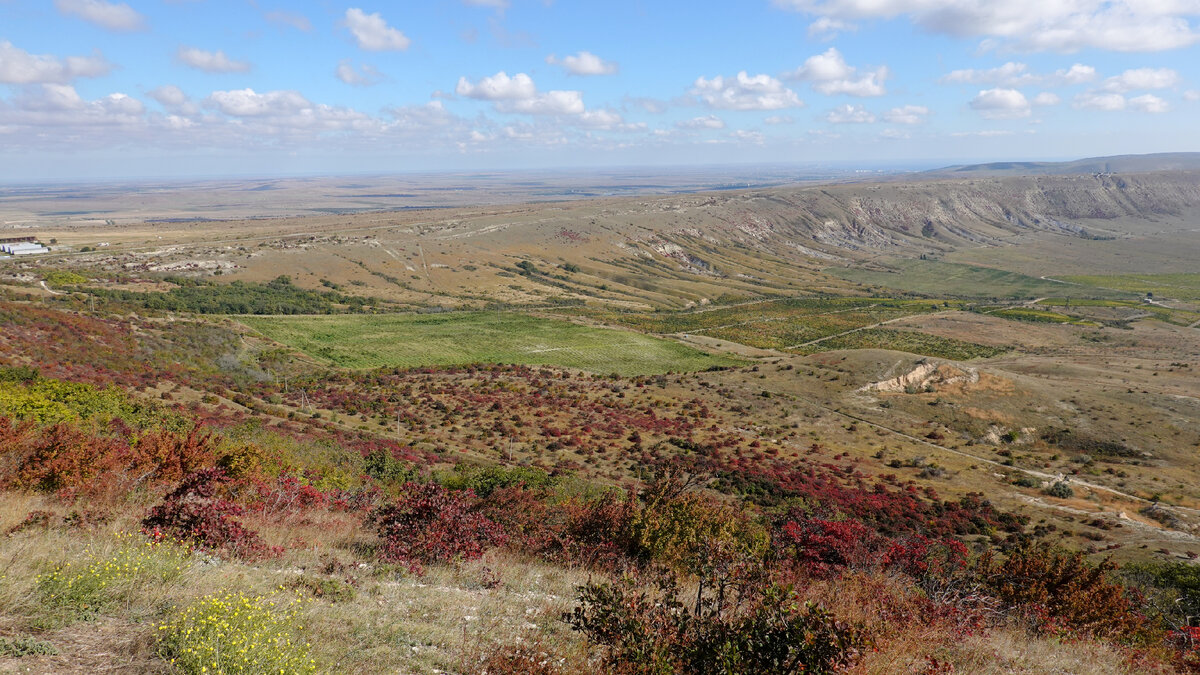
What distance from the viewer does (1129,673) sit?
32.0 feet

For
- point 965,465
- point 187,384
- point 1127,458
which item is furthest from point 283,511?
point 1127,458

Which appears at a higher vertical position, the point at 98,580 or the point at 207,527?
the point at 98,580

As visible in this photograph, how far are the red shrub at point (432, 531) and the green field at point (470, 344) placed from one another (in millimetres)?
51944

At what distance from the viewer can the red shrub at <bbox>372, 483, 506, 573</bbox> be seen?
38.4 feet

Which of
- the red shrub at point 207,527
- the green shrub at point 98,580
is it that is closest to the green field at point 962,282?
the red shrub at point 207,527

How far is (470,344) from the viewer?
245 ft

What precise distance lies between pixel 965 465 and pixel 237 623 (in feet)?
146

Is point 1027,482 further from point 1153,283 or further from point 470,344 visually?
point 1153,283

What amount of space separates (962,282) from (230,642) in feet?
596

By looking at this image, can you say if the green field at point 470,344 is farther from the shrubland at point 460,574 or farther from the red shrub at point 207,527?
the red shrub at point 207,527

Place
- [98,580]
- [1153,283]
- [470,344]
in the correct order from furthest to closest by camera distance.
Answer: [1153,283]
[470,344]
[98,580]

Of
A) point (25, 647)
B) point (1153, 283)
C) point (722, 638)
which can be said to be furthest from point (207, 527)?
point (1153, 283)

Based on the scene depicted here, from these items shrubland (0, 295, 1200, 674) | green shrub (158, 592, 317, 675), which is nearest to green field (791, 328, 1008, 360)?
shrubland (0, 295, 1200, 674)

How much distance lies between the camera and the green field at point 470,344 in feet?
218
